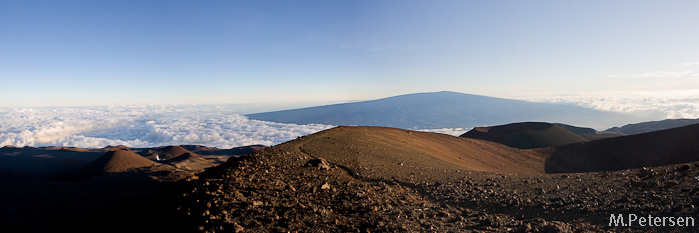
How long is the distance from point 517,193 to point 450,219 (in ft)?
9.85

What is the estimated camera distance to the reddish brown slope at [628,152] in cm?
2577

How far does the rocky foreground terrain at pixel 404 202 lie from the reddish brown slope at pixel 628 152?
20410 millimetres

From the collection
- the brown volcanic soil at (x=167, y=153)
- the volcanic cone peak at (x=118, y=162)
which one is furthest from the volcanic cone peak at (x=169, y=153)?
the volcanic cone peak at (x=118, y=162)

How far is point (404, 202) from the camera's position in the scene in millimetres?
7352

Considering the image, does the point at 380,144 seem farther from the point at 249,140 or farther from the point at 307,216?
the point at 249,140

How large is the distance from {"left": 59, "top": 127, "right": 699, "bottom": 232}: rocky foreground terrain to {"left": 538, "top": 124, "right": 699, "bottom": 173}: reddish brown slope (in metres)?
20.4

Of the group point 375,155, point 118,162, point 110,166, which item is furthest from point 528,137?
point 110,166

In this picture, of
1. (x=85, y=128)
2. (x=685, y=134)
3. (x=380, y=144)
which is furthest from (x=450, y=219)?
(x=85, y=128)

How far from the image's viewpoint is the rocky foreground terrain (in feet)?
18.5

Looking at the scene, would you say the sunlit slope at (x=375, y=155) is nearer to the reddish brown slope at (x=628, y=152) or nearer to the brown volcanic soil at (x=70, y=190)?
the reddish brown slope at (x=628, y=152)

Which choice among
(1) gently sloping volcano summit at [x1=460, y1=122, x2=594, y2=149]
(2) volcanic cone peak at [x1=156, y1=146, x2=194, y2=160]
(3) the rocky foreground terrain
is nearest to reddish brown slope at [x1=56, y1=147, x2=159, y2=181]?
(2) volcanic cone peak at [x1=156, y1=146, x2=194, y2=160]

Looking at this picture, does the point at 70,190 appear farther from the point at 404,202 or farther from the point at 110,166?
the point at 404,202

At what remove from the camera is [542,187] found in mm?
8547

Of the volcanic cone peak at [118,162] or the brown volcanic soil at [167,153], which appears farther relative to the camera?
the brown volcanic soil at [167,153]
